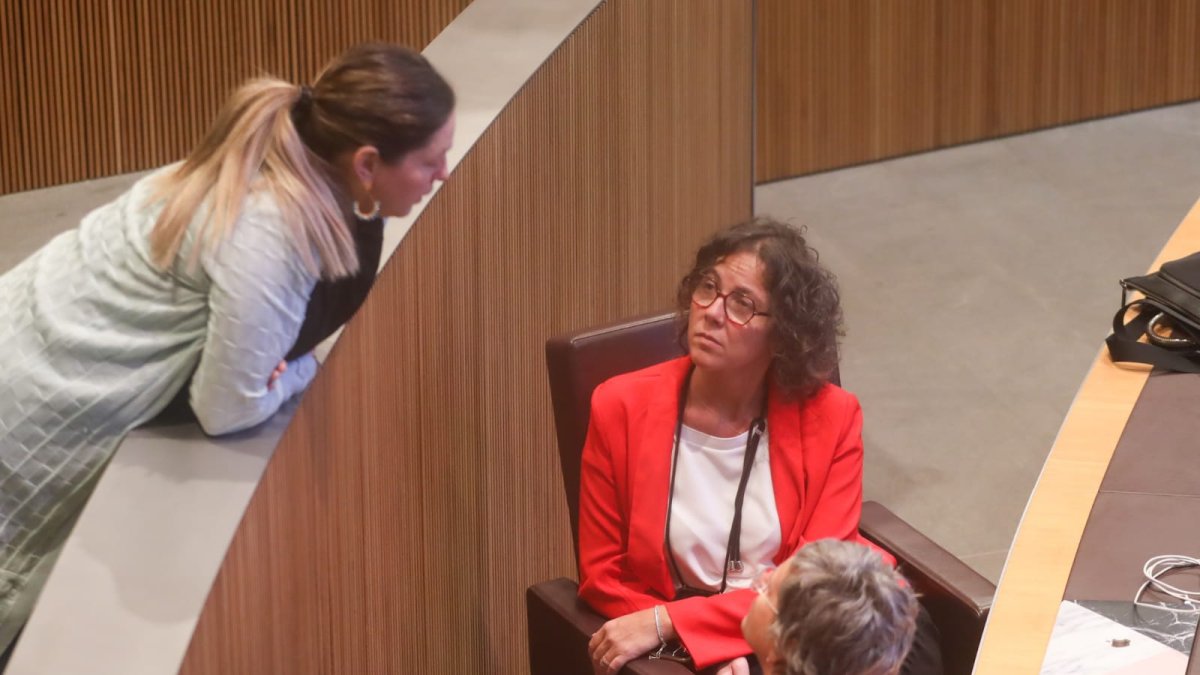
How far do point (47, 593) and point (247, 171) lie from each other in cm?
57

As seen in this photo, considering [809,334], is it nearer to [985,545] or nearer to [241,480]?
[241,480]

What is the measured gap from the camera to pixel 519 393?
3094 mm

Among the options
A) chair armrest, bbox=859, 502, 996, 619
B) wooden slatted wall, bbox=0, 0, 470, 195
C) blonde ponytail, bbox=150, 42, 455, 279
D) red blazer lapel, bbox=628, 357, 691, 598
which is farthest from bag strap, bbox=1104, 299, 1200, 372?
wooden slatted wall, bbox=0, 0, 470, 195

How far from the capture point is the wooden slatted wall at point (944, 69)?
6.13 meters

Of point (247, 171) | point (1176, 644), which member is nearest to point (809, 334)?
point (1176, 644)

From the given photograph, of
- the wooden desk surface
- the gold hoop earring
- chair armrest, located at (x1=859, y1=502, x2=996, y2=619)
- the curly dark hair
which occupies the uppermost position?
the gold hoop earring

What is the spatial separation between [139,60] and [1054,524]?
408 cm

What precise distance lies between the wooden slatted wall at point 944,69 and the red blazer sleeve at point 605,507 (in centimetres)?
353

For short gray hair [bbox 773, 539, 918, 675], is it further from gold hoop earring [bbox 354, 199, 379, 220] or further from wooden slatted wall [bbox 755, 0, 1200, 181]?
wooden slatted wall [bbox 755, 0, 1200, 181]

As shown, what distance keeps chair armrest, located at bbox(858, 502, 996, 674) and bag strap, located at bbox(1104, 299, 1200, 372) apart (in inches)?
18.9

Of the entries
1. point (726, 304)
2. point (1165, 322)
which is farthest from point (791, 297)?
point (1165, 322)

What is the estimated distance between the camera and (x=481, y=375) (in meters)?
2.91

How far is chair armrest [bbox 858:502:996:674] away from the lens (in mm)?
2650

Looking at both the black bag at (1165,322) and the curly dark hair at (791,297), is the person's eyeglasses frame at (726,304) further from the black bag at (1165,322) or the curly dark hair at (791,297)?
the black bag at (1165,322)
